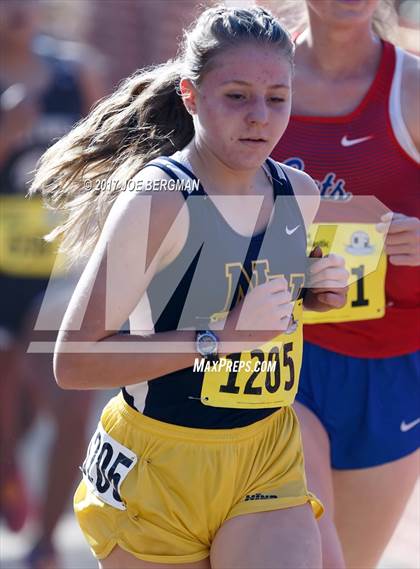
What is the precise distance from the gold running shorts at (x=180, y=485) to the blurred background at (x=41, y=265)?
219 cm

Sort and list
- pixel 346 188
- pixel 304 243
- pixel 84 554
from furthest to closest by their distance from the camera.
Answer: pixel 84 554 < pixel 346 188 < pixel 304 243

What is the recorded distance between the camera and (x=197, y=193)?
8.81ft

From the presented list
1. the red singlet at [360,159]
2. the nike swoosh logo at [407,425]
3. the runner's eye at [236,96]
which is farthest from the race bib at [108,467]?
the nike swoosh logo at [407,425]

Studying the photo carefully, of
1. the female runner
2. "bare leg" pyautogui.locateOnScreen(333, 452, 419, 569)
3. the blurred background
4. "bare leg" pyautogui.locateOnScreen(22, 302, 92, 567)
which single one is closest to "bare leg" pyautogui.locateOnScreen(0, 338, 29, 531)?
the blurred background

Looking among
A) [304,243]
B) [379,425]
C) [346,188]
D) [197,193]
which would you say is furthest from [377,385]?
[197,193]

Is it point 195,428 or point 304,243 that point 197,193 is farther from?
point 195,428

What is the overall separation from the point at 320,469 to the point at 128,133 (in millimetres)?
1051

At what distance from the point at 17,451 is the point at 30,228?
44.1 inches

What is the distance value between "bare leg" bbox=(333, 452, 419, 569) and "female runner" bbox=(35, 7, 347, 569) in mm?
792

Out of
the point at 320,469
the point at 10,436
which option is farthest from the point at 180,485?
the point at 10,436

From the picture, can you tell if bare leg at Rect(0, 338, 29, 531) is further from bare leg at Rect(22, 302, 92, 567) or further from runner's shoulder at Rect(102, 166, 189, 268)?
runner's shoulder at Rect(102, 166, 189, 268)

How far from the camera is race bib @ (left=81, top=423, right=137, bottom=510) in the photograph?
2.75m

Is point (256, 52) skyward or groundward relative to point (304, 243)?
skyward

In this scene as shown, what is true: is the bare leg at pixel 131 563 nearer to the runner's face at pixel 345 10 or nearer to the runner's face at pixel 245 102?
the runner's face at pixel 245 102
